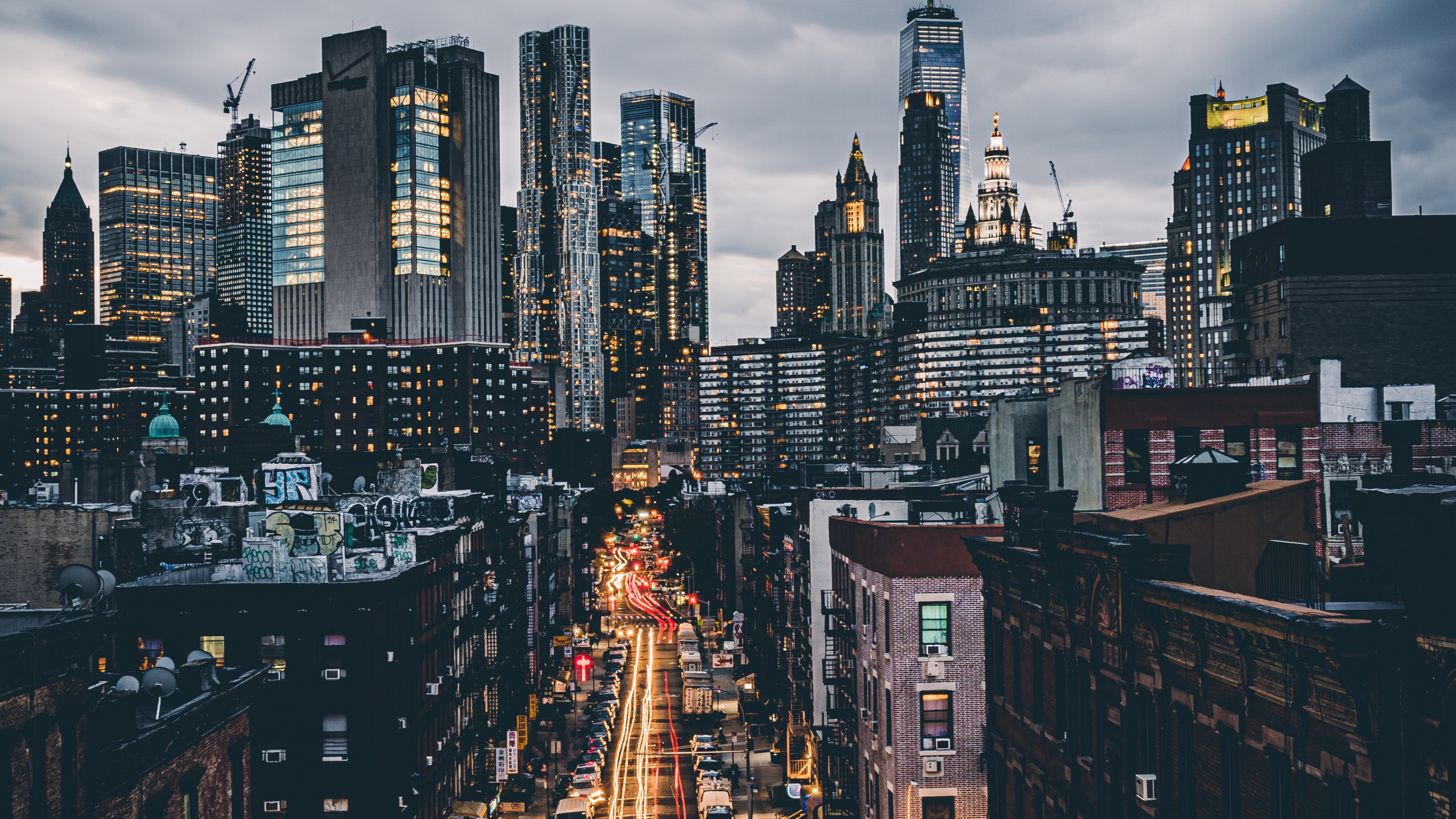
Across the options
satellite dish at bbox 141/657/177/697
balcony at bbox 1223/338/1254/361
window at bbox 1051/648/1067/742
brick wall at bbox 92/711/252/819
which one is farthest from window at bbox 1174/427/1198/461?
balcony at bbox 1223/338/1254/361

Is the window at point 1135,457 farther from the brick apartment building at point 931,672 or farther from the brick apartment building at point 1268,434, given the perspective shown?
the brick apartment building at point 931,672

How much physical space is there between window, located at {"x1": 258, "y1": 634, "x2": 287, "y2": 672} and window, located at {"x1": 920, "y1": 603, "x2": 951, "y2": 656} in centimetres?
2428

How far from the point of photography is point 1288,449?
4331 cm

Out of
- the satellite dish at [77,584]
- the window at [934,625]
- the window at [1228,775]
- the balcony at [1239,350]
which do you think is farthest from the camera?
the balcony at [1239,350]

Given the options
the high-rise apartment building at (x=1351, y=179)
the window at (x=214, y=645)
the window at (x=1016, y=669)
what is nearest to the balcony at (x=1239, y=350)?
the high-rise apartment building at (x=1351, y=179)

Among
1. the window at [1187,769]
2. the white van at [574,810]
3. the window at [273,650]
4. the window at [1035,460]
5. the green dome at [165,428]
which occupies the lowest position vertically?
the white van at [574,810]

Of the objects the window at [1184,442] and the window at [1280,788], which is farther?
the window at [1184,442]

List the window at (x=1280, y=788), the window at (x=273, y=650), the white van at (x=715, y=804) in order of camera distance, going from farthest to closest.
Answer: the white van at (x=715, y=804) < the window at (x=273, y=650) < the window at (x=1280, y=788)

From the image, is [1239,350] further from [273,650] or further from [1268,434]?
[273,650]

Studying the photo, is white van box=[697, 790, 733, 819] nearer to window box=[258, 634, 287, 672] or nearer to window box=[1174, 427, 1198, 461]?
window box=[258, 634, 287, 672]

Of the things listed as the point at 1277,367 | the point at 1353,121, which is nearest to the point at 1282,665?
the point at 1277,367

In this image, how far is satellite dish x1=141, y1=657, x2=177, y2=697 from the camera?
30.3 meters

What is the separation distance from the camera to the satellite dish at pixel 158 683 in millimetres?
30328

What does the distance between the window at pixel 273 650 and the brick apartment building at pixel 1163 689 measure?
1053 inches
